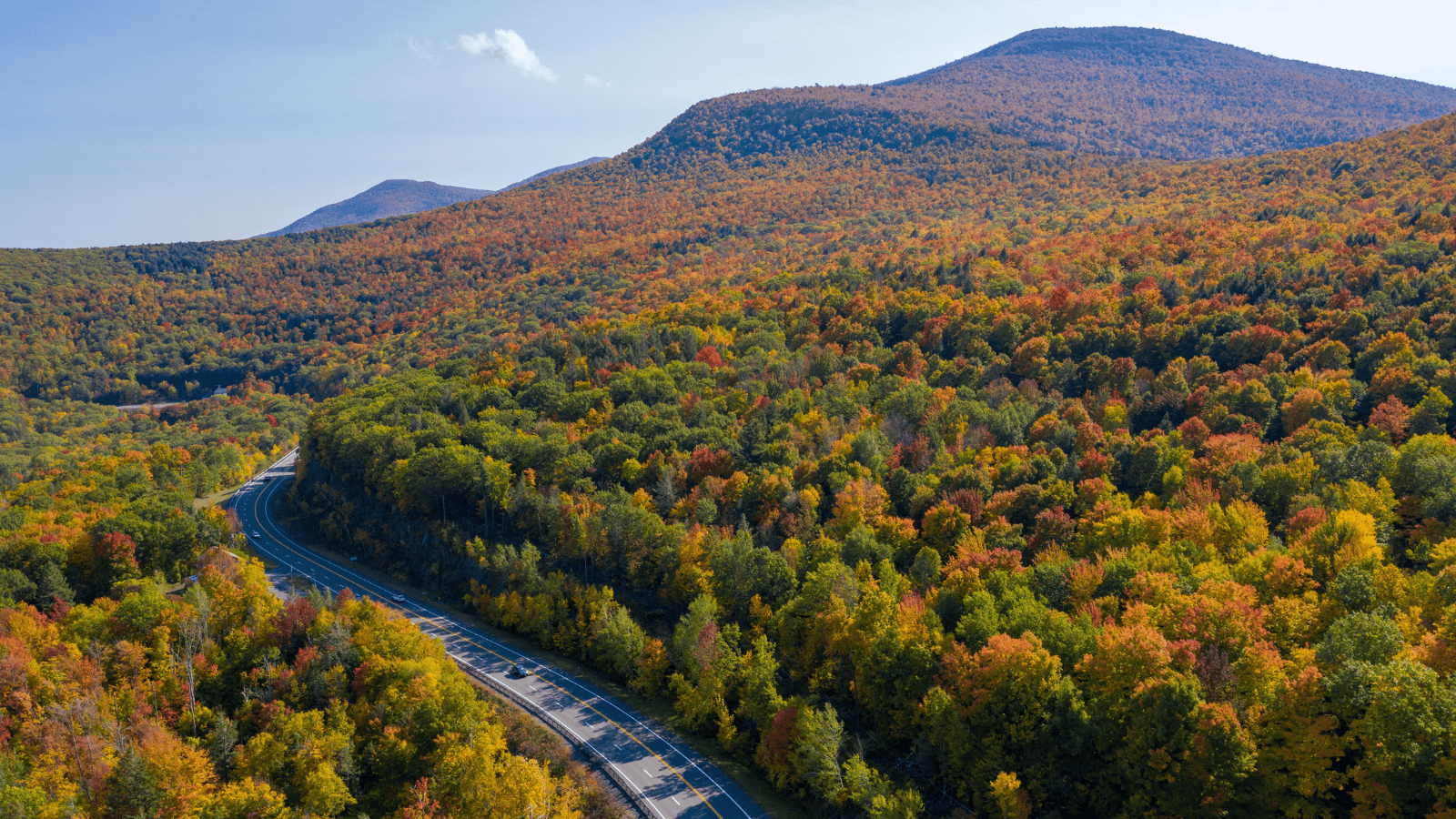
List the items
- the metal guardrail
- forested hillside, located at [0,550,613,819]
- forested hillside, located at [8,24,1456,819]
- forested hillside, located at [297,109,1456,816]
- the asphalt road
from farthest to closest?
the asphalt road → the metal guardrail → forested hillside, located at [0,550,613,819] → forested hillside, located at [8,24,1456,819] → forested hillside, located at [297,109,1456,816]

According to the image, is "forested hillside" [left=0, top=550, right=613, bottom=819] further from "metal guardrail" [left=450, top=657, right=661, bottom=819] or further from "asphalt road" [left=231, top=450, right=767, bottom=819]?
"asphalt road" [left=231, top=450, right=767, bottom=819]

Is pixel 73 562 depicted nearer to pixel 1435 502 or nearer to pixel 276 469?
pixel 276 469

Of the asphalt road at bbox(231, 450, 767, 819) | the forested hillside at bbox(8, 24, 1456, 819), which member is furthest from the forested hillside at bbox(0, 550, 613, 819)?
the asphalt road at bbox(231, 450, 767, 819)

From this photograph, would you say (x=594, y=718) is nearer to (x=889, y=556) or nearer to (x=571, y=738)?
(x=571, y=738)

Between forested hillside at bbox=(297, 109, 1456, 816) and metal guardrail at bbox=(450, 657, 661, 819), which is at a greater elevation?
forested hillside at bbox=(297, 109, 1456, 816)

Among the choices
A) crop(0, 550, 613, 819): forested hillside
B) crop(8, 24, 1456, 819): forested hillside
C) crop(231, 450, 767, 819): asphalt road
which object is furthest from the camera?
crop(231, 450, 767, 819): asphalt road

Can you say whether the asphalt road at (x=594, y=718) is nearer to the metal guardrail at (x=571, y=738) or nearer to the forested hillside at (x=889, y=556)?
the metal guardrail at (x=571, y=738)

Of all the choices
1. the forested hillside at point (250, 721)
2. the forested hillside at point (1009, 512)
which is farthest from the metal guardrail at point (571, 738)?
the forested hillside at point (1009, 512)

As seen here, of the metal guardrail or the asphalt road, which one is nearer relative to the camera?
the metal guardrail
